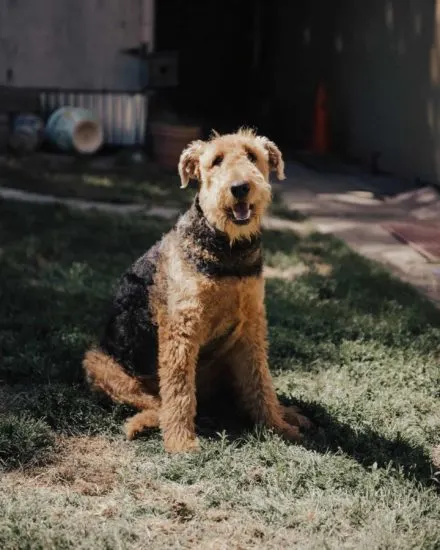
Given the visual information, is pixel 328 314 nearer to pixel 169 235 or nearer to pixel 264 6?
pixel 169 235

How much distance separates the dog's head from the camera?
130 inches

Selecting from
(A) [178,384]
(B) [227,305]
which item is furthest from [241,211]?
(A) [178,384]

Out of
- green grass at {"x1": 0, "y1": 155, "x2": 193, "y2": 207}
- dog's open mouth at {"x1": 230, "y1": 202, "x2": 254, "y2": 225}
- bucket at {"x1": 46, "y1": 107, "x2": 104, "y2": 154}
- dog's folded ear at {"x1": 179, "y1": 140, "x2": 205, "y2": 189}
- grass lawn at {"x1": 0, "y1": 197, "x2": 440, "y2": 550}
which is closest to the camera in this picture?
grass lawn at {"x1": 0, "y1": 197, "x2": 440, "y2": 550}

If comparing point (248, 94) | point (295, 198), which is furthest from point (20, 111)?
point (248, 94)

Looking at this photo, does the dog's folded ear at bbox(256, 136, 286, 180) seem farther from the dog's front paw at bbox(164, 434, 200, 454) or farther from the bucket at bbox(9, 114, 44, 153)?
the bucket at bbox(9, 114, 44, 153)

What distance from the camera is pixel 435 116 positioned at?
10352mm

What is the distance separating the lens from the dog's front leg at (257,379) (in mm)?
3676

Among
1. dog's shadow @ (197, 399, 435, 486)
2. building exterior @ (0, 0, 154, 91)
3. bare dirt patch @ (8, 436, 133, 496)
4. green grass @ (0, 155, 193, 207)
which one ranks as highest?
building exterior @ (0, 0, 154, 91)

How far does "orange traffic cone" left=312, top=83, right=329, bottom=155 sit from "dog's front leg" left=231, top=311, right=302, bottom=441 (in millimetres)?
10843

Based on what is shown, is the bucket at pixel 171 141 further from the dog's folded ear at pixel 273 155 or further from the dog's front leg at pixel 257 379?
the dog's front leg at pixel 257 379

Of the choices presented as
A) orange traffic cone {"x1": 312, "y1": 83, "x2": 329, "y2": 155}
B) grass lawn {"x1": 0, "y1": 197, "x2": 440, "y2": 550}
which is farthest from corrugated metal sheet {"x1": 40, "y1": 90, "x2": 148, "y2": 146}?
grass lawn {"x1": 0, "y1": 197, "x2": 440, "y2": 550}

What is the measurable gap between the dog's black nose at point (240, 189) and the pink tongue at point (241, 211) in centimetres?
4

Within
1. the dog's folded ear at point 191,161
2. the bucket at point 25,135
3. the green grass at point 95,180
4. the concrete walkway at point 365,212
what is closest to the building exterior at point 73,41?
the bucket at point 25,135

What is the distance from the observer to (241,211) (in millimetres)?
3330
